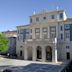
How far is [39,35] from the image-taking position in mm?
49438

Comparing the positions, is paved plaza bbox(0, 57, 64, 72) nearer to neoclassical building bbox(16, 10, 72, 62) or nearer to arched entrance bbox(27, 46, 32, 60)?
neoclassical building bbox(16, 10, 72, 62)

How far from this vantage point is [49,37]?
47.3 meters

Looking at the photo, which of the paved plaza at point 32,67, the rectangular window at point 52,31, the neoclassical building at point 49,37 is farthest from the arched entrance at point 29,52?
the paved plaza at point 32,67

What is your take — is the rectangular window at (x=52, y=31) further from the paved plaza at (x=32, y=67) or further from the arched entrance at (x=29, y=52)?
the paved plaza at (x=32, y=67)

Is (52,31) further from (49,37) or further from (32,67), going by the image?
(32,67)

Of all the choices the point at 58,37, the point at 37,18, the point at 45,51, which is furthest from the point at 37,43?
the point at 37,18

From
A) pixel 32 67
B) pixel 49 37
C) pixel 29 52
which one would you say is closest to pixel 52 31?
pixel 49 37

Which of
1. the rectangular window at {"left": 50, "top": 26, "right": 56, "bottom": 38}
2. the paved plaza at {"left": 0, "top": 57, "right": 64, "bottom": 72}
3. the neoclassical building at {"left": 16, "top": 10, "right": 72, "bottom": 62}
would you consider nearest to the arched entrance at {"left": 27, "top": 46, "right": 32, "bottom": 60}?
the neoclassical building at {"left": 16, "top": 10, "right": 72, "bottom": 62}

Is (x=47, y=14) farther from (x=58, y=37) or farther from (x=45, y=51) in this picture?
(x=45, y=51)

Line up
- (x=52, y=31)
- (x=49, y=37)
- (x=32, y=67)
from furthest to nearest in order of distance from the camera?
(x=49, y=37)
(x=52, y=31)
(x=32, y=67)

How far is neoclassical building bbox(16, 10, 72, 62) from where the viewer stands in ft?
147

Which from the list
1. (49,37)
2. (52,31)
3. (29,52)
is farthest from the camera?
(29,52)

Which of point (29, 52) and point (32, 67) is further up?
point (29, 52)

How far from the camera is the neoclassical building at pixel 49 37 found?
147 ft
